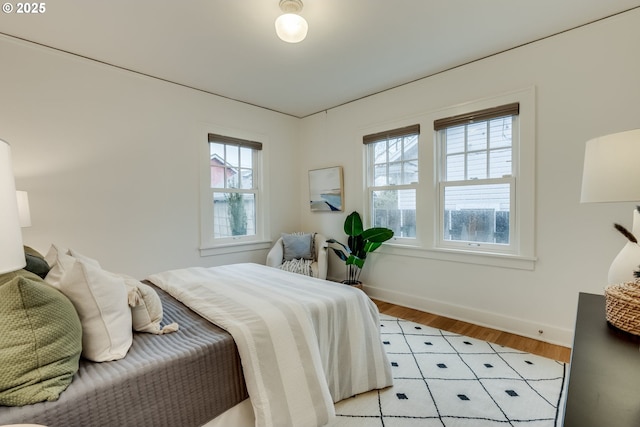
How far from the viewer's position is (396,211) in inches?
138

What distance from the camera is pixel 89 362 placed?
112 centimetres

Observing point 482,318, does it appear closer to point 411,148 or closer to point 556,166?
point 556,166

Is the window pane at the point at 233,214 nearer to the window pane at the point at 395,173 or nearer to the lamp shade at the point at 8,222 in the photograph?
the window pane at the point at 395,173

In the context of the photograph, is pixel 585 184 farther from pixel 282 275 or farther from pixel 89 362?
pixel 89 362

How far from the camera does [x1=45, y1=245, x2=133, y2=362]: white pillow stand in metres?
1.12

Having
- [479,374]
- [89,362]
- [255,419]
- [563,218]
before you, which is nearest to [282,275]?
[255,419]

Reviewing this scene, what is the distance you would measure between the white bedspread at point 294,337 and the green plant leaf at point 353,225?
60.4 inches

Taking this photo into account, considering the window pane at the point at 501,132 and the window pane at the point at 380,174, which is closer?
the window pane at the point at 501,132

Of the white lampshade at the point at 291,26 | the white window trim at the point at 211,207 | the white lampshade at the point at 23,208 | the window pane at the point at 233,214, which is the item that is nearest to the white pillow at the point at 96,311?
the white lampshade at the point at 23,208

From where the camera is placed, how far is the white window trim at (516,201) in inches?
98.8

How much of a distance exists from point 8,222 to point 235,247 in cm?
319

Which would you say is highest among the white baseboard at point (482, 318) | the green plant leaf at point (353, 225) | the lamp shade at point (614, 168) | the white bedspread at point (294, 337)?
the lamp shade at point (614, 168)

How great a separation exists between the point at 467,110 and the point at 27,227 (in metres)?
4.03

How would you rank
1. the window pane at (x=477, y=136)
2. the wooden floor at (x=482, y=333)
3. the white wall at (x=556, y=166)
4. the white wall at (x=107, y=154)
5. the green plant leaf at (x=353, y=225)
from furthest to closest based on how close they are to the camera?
the green plant leaf at (x=353, y=225) → the window pane at (x=477, y=136) → the white wall at (x=107, y=154) → the wooden floor at (x=482, y=333) → the white wall at (x=556, y=166)
